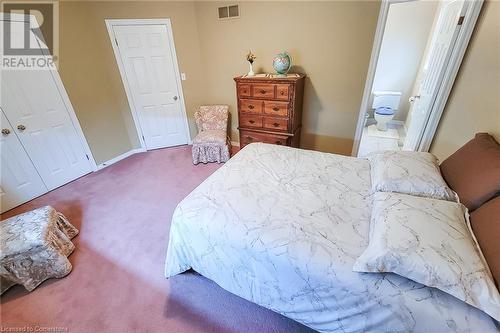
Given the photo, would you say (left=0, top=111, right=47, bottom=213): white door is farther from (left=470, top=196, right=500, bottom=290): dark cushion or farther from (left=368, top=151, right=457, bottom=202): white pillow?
(left=470, top=196, right=500, bottom=290): dark cushion

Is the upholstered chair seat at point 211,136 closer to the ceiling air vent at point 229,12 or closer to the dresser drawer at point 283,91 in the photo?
the dresser drawer at point 283,91

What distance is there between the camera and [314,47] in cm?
278

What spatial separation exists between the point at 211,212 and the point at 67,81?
9.97ft

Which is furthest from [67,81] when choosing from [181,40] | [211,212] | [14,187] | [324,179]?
[324,179]

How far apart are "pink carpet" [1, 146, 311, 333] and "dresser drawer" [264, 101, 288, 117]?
163cm

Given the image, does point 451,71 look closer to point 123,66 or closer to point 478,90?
point 478,90

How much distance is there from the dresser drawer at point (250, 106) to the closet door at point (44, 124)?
2.41 m

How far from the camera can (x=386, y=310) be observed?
0.95 metres

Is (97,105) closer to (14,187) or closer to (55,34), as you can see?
(55,34)

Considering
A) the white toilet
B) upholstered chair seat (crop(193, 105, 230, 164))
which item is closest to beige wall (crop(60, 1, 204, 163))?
upholstered chair seat (crop(193, 105, 230, 164))

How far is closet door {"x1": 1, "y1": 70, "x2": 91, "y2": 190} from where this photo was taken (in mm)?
2514

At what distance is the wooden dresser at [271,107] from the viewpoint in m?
2.71
